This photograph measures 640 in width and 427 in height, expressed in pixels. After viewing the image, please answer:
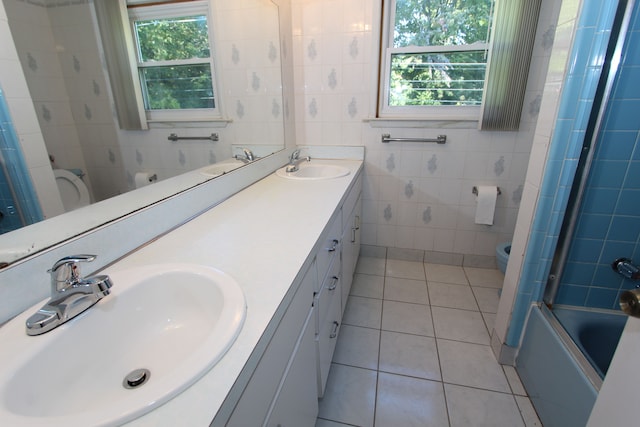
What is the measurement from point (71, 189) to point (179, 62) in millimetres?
585

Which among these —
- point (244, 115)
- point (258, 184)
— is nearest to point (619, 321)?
point (258, 184)

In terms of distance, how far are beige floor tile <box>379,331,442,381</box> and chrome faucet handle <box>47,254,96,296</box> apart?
4.28 ft

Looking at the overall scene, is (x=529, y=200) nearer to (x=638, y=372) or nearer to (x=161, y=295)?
(x=638, y=372)

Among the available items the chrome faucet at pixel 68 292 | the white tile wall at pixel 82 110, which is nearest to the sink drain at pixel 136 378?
the chrome faucet at pixel 68 292

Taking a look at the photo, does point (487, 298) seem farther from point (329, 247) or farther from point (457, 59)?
point (457, 59)

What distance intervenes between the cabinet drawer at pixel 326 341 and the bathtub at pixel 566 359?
85cm

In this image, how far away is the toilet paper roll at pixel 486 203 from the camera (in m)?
2.06

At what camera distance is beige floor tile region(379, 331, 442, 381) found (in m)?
1.45

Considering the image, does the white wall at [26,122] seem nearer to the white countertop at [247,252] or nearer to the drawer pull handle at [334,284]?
the white countertop at [247,252]

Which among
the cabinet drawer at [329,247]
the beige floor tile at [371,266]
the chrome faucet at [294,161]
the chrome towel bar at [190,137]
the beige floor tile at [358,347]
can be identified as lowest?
the beige floor tile at [358,347]

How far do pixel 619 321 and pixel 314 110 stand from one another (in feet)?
6.53

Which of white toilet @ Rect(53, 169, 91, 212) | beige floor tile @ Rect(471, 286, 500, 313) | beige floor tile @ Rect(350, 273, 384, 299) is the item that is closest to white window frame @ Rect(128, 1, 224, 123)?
white toilet @ Rect(53, 169, 91, 212)

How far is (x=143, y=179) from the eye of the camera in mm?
965

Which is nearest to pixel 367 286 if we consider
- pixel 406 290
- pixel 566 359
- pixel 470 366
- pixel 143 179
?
pixel 406 290
